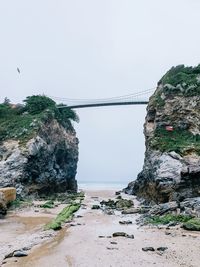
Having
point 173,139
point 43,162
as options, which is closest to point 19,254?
point 173,139

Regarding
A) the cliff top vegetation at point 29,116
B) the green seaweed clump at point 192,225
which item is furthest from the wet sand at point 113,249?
the cliff top vegetation at point 29,116

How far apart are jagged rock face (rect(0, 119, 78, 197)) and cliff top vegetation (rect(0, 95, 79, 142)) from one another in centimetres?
131

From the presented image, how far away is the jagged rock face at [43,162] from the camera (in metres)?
53.7

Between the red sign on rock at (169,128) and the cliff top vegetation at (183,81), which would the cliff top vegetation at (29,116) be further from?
the cliff top vegetation at (183,81)

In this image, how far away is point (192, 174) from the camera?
38656 mm

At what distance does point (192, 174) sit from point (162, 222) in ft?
42.3

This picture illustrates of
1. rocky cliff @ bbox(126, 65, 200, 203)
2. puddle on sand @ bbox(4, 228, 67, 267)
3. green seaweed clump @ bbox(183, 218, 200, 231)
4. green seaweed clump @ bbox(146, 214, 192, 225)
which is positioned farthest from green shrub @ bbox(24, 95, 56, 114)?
puddle on sand @ bbox(4, 228, 67, 267)

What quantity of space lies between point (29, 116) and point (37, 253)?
56291 mm

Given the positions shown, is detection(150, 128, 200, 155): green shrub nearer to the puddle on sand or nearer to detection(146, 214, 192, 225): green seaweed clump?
detection(146, 214, 192, 225): green seaweed clump

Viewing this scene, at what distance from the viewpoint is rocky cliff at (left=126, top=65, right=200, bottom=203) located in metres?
39.6

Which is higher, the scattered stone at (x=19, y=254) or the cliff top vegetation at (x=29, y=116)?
the cliff top vegetation at (x=29, y=116)

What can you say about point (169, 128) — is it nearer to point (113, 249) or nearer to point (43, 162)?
point (43, 162)

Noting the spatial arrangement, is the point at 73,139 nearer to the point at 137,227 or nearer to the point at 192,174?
the point at 192,174

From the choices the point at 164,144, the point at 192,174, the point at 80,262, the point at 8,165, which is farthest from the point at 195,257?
the point at 8,165
